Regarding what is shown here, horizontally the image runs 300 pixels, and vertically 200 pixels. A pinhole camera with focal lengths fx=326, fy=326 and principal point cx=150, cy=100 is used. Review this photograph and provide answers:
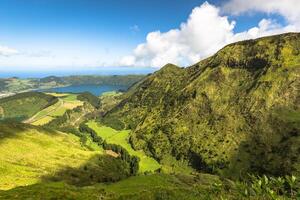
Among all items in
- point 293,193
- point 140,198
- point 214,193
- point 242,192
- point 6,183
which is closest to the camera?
point 293,193

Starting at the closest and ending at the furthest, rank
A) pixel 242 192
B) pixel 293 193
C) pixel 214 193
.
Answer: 1. pixel 293 193
2. pixel 242 192
3. pixel 214 193

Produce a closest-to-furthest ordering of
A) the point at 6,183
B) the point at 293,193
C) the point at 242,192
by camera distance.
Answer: the point at 293,193
the point at 242,192
the point at 6,183

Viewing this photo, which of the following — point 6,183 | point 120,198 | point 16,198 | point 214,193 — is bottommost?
point 6,183

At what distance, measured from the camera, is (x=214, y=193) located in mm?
24516

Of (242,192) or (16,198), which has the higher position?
Result: (242,192)

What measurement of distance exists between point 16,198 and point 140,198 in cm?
4811

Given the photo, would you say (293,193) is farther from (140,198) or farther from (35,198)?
(35,198)

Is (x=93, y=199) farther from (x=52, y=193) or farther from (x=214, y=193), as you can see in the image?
(x=214, y=193)

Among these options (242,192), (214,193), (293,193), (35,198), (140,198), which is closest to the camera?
(293,193)

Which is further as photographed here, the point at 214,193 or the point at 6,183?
the point at 6,183

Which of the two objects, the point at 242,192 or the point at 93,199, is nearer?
the point at 242,192

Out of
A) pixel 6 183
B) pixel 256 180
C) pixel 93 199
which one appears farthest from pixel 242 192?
pixel 6 183

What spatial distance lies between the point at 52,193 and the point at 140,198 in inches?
1464

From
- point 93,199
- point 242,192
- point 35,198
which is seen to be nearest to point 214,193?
point 242,192
